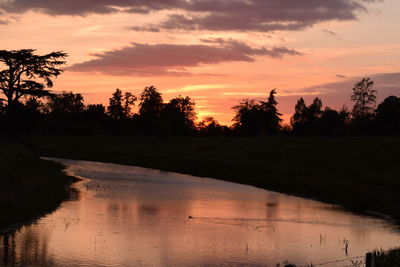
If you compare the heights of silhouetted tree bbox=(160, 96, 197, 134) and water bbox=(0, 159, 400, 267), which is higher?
silhouetted tree bbox=(160, 96, 197, 134)

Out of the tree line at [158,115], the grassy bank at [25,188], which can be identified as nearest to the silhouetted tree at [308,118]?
the tree line at [158,115]

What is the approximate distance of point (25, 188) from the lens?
3669 cm

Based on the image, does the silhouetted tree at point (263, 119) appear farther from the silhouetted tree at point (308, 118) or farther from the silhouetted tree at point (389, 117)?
the silhouetted tree at point (389, 117)

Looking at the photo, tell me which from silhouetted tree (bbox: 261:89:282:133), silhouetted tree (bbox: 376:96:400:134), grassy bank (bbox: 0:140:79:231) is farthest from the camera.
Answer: silhouetted tree (bbox: 261:89:282:133)

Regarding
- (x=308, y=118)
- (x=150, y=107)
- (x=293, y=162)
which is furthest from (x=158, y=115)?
(x=293, y=162)

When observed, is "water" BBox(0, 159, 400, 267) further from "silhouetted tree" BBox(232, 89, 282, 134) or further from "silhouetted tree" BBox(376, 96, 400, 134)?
"silhouetted tree" BBox(232, 89, 282, 134)

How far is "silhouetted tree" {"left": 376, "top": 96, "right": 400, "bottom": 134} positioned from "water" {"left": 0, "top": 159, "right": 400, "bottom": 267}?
65993 mm

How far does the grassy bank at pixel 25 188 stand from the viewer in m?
29.9

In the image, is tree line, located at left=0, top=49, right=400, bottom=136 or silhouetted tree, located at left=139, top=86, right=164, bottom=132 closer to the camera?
tree line, located at left=0, top=49, right=400, bottom=136

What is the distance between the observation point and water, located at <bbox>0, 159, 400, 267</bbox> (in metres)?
22.4

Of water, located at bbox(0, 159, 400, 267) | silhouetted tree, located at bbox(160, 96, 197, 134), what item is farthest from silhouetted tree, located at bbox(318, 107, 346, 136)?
water, located at bbox(0, 159, 400, 267)

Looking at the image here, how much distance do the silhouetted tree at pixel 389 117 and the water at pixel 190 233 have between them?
66.0 metres

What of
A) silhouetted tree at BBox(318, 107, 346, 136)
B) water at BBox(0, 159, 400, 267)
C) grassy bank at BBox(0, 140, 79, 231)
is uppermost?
silhouetted tree at BBox(318, 107, 346, 136)

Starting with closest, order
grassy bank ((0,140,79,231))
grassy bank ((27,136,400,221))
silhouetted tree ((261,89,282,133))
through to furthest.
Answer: grassy bank ((0,140,79,231)) → grassy bank ((27,136,400,221)) → silhouetted tree ((261,89,282,133))
